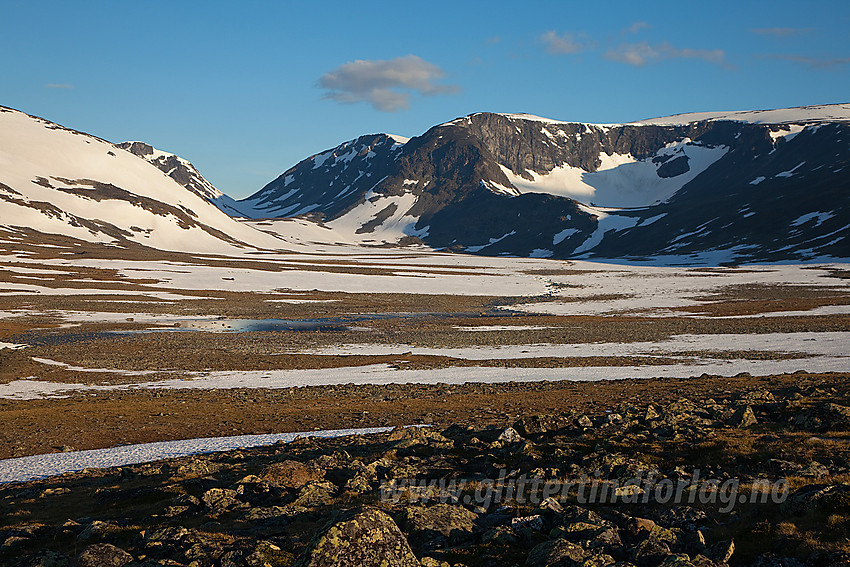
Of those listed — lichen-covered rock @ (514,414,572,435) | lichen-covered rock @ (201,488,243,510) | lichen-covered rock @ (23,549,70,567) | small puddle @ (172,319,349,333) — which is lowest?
small puddle @ (172,319,349,333)

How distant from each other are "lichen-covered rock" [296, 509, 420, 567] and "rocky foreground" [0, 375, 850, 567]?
2cm

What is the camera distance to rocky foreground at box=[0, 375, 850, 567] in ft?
35.4

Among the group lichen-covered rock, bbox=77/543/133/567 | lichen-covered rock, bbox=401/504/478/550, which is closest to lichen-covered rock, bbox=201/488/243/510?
lichen-covered rock, bbox=77/543/133/567

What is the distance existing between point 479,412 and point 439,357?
1721 centimetres

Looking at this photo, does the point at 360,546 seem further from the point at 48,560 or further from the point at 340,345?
the point at 340,345

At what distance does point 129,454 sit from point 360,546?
690 inches

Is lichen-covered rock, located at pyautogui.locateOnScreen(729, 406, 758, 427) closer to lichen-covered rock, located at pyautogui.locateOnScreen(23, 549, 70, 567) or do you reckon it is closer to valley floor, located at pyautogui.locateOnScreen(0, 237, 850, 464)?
valley floor, located at pyautogui.locateOnScreen(0, 237, 850, 464)

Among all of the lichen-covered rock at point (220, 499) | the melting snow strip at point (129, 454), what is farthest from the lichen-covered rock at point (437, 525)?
the melting snow strip at point (129, 454)

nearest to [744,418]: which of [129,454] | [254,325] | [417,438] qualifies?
[417,438]

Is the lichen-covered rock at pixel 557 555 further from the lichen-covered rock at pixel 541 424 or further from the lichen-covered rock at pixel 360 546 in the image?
the lichen-covered rock at pixel 541 424

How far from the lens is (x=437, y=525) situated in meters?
12.4

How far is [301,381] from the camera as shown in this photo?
38094mm

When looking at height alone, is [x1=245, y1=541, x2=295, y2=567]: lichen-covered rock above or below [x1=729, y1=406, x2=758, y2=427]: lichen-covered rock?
below

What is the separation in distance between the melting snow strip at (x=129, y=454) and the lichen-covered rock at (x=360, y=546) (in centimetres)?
1547
